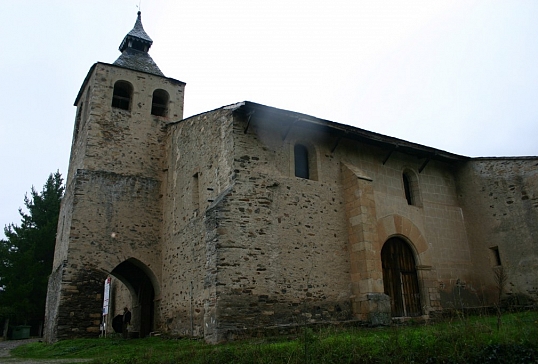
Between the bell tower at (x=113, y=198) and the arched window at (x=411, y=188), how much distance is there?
9430 millimetres

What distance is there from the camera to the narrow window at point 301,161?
531 inches

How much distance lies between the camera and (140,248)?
16188 mm

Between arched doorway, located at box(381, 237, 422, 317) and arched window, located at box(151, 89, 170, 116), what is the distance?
37.2 feet

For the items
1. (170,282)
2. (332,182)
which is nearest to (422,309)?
(332,182)

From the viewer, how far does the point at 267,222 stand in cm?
1200

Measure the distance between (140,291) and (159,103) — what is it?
328 inches

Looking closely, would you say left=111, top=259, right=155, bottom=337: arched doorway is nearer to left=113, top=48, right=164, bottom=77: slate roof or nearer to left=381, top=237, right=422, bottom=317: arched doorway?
left=113, top=48, right=164, bottom=77: slate roof

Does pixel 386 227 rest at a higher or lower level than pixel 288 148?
lower

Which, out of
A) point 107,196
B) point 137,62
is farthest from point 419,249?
point 137,62

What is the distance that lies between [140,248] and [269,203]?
21.5 ft

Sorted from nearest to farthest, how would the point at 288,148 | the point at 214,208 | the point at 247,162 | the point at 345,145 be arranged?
the point at 214,208 < the point at 247,162 < the point at 288,148 < the point at 345,145

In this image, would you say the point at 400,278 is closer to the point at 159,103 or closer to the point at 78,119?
the point at 159,103

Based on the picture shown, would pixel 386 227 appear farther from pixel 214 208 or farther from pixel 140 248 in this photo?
pixel 140 248

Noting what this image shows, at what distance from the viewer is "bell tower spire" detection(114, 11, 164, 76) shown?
19641 millimetres
